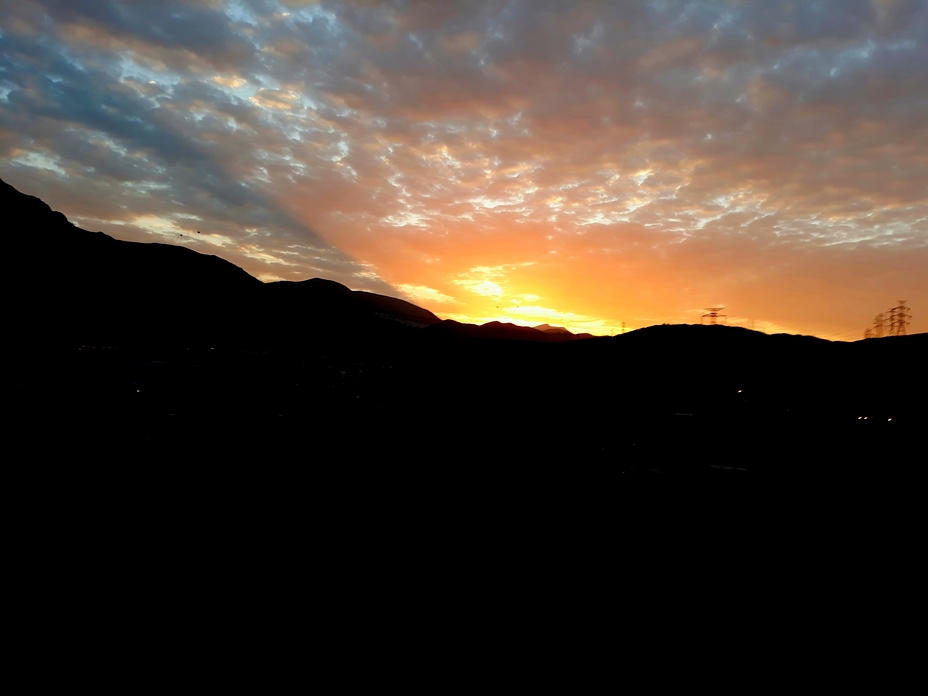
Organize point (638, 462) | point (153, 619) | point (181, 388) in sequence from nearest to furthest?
point (153, 619)
point (638, 462)
point (181, 388)

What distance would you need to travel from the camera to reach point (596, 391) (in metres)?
55.5

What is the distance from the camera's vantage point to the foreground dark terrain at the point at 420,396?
24031 millimetres

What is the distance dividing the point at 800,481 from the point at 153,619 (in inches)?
1060

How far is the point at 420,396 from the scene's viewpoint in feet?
175

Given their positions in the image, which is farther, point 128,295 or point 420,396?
point 128,295

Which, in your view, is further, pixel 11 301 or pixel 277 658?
pixel 11 301

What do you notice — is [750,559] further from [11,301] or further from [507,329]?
[507,329]

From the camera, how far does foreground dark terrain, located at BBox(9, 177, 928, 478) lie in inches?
946

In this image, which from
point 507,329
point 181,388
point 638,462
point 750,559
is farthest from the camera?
point 507,329

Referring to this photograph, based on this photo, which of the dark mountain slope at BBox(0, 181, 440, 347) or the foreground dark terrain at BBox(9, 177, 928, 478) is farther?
the dark mountain slope at BBox(0, 181, 440, 347)

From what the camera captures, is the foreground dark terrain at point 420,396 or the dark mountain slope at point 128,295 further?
the dark mountain slope at point 128,295

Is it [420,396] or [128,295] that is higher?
[128,295]

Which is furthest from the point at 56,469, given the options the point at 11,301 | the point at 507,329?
the point at 507,329

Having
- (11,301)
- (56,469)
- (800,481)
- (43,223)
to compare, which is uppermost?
(43,223)
